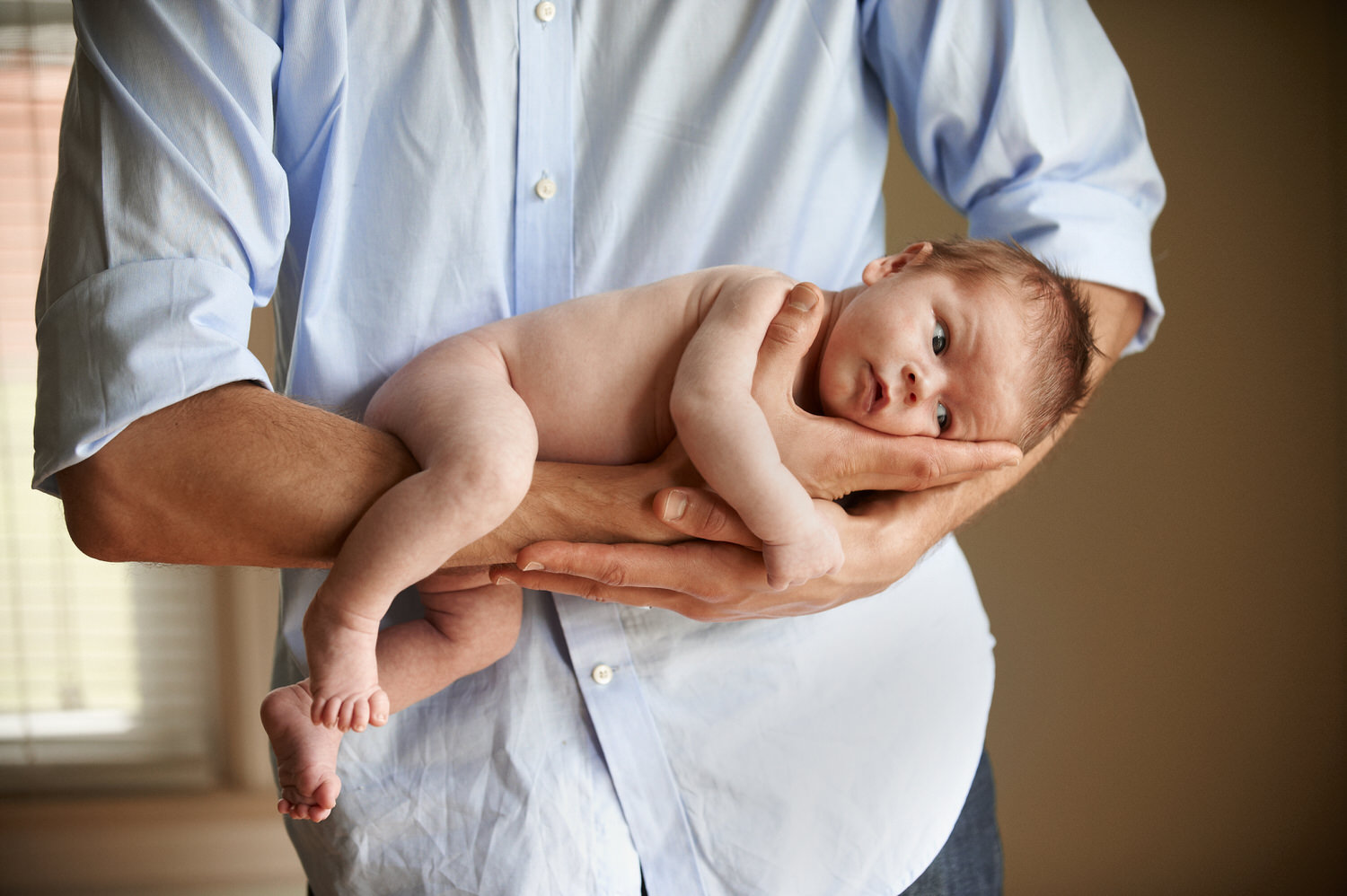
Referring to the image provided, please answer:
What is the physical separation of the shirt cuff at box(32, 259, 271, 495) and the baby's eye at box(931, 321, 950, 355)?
0.74 m

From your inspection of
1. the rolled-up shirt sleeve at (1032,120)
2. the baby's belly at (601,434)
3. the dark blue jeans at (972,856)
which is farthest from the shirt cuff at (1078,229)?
the dark blue jeans at (972,856)

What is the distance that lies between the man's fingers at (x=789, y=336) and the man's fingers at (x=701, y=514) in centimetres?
15

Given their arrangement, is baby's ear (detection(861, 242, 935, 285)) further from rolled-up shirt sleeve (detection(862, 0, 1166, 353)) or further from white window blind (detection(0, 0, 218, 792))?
white window blind (detection(0, 0, 218, 792))

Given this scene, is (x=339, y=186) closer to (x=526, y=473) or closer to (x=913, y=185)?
(x=526, y=473)

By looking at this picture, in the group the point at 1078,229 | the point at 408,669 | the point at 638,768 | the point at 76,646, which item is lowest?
the point at 76,646

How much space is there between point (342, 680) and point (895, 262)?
784 millimetres

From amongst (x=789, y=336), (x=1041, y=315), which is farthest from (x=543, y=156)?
(x=1041, y=315)

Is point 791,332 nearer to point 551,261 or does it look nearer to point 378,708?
point 551,261

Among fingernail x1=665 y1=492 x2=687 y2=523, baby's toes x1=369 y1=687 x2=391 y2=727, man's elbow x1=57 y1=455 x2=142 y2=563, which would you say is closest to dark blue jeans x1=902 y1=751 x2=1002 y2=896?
fingernail x1=665 y1=492 x2=687 y2=523

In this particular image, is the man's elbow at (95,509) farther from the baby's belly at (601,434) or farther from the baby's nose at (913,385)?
the baby's nose at (913,385)

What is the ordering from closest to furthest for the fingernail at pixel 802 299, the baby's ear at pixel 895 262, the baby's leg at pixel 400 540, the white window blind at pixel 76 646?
1. the baby's leg at pixel 400 540
2. the fingernail at pixel 802 299
3. the baby's ear at pixel 895 262
4. the white window blind at pixel 76 646

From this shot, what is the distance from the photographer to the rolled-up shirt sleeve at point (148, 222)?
89 cm

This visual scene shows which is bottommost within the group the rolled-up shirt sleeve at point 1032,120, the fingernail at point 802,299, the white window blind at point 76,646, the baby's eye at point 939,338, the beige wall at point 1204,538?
the white window blind at point 76,646

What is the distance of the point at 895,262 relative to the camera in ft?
3.77
